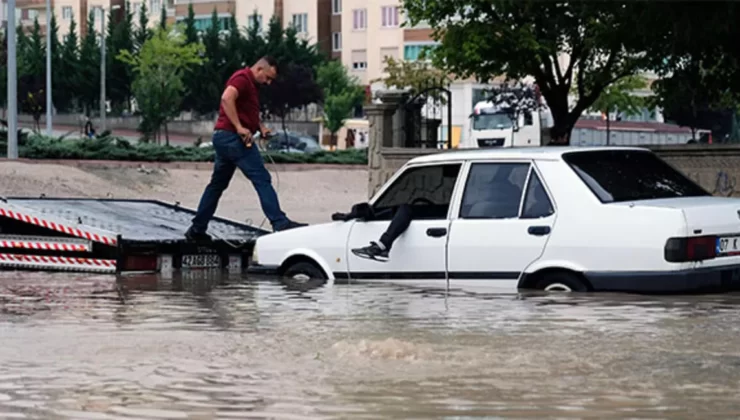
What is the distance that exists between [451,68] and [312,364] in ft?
115

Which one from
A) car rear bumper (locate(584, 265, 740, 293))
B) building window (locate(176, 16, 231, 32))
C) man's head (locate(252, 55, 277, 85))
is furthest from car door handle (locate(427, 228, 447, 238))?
building window (locate(176, 16, 231, 32))

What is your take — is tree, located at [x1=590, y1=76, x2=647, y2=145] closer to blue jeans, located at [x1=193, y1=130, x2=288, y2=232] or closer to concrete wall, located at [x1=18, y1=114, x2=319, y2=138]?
concrete wall, located at [x1=18, y1=114, x2=319, y2=138]

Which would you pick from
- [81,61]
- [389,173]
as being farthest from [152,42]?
[389,173]

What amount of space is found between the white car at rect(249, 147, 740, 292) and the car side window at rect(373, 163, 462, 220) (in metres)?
0.01

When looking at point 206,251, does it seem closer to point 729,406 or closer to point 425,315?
point 425,315

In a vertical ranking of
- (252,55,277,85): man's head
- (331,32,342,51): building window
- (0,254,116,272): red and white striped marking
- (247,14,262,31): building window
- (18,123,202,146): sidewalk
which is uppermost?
(247,14,262,31): building window

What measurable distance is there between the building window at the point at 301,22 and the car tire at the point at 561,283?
99.1 meters

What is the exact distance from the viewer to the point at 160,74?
85438mm

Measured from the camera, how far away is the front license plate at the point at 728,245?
1138 cm

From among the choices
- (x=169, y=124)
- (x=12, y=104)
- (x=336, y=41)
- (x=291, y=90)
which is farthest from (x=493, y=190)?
(x=336, y=41)

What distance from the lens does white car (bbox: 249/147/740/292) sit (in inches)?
443

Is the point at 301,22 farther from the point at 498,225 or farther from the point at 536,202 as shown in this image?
the point at 536,202

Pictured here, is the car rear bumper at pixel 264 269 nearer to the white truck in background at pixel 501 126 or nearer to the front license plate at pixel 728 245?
the front license plate at pixel 728 245

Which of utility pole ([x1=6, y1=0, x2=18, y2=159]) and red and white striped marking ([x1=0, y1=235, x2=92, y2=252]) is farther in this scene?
utility pole ([x1=6, y1=0, x2=18, y2=159])
